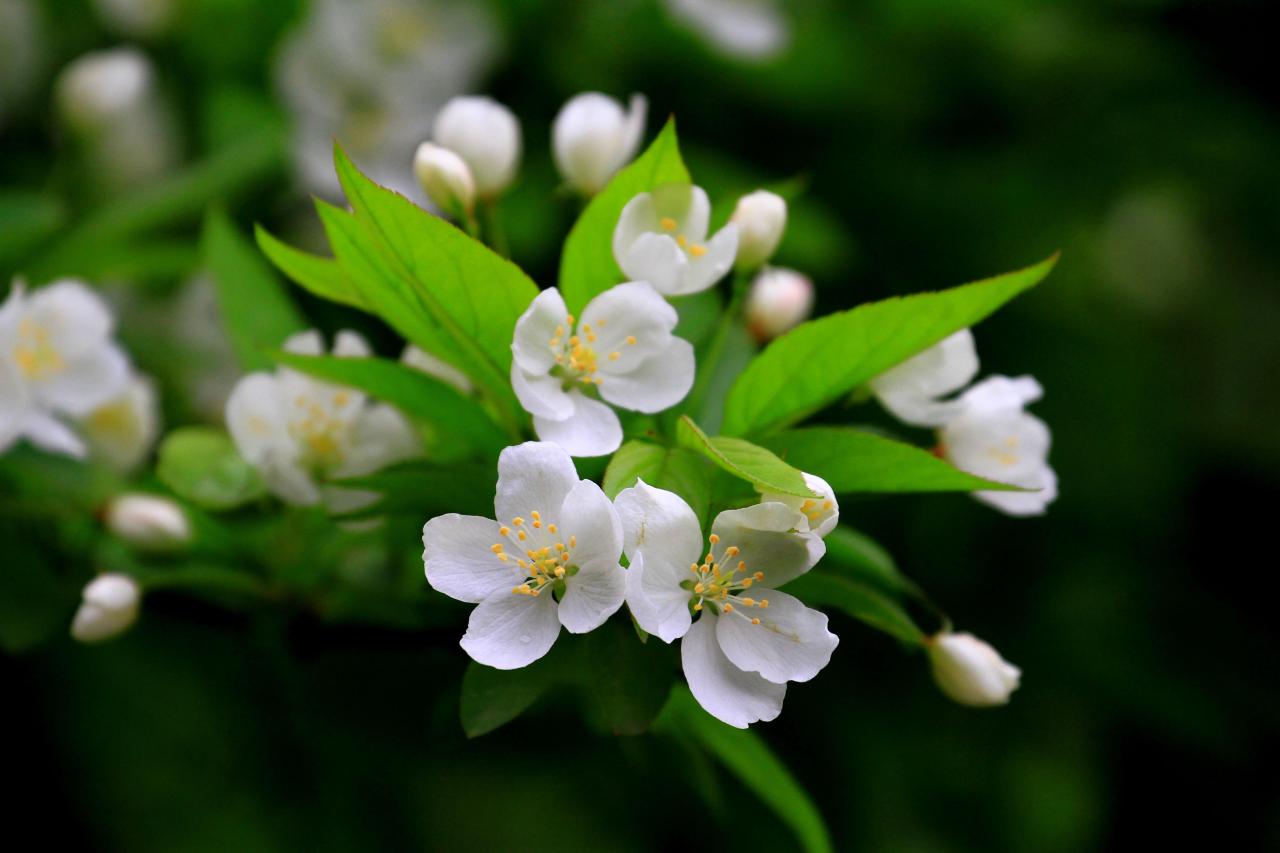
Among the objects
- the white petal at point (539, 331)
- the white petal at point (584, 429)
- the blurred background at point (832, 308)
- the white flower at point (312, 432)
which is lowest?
the blurred background at point (832, 308)

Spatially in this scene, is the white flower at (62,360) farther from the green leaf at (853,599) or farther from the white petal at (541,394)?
the green leaf at (853,599)

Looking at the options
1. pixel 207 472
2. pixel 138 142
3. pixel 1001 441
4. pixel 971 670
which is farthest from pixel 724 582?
pixel 138 142

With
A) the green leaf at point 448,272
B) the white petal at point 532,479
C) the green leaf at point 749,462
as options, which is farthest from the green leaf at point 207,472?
the green leaf at point 749,462

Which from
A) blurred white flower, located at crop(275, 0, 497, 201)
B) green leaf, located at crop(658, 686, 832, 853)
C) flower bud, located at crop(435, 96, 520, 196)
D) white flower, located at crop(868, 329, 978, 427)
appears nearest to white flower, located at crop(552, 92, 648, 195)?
flower bud, located at crop(435, 96, 520, 196)

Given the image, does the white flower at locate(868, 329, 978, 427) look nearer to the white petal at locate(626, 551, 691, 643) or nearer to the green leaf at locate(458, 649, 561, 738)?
the white petal at locate(626, 551, 691, 643)

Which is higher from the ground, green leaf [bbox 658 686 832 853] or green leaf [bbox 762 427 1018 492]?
green leaf [bbox 762 427 1018 492]

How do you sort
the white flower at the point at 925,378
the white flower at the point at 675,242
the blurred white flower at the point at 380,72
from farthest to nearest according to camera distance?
1. the blurred white flower at the point at 380,72
2. the white flower at the point at 925,378
3. the white flower at the point at 675,242
